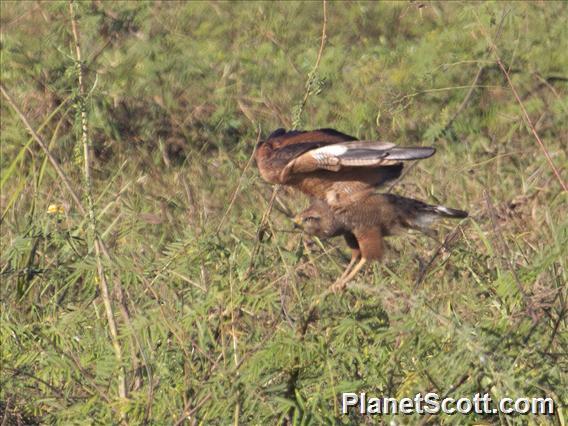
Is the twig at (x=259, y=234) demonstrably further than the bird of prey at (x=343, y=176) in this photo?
No

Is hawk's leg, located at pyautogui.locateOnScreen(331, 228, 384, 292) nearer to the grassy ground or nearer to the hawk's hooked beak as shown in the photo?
the grassy ground

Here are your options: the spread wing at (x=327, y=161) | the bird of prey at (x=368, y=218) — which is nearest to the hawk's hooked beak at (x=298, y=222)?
the bird of prey at (x=368, y=218)

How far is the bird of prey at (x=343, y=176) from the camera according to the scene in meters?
4.65

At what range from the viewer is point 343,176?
16.0 ft

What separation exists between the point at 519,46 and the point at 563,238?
4480 millimetres

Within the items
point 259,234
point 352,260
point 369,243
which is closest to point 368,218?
point 369,243

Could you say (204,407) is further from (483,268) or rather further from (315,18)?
(315,18)

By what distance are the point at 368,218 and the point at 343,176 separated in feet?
0.55

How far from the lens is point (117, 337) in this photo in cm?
398

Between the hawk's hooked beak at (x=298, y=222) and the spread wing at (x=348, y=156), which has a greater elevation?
the spread wing at (x=348, y=156)

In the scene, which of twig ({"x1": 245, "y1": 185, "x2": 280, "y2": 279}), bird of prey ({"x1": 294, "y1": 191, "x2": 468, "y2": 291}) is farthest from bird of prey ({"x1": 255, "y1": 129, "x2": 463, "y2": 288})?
twig ({"x1": 245, "y1": 185, "x2": 280, "y2": 279})

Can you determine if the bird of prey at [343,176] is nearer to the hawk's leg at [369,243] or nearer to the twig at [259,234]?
the hawk's leg at [369,243]

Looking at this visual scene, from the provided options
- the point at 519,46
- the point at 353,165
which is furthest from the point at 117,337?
the point at 519,46

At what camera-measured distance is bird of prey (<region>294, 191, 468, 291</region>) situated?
15.6 feet
